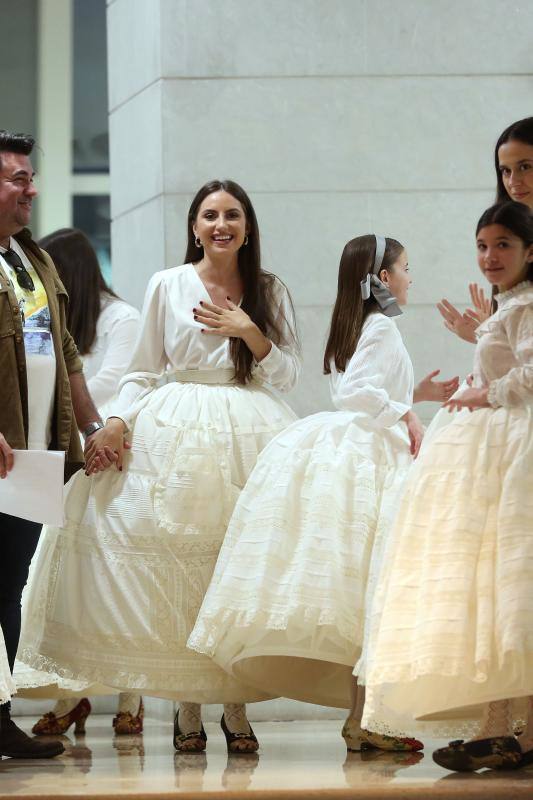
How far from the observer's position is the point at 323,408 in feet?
17.5

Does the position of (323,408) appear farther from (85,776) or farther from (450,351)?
(85,776)

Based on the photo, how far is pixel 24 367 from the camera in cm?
354

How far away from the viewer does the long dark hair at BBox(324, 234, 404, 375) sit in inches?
159

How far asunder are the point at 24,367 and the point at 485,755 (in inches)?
61.0

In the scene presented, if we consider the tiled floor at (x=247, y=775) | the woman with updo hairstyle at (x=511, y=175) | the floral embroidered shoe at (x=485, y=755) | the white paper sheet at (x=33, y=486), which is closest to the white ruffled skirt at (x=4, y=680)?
the tiled floor at (x=247, y=775)

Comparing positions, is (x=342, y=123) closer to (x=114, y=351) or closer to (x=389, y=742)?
(x=114, y=351)

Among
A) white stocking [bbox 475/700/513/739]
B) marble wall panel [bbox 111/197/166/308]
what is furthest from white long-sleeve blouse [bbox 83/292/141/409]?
white stocking [bbox 475/700/513/739]

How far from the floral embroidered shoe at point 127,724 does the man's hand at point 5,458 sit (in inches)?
58.1

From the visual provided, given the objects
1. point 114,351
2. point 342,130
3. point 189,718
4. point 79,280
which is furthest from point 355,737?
point 342,130

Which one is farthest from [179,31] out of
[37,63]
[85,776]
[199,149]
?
[37,63]

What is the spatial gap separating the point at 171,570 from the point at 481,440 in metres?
1.11

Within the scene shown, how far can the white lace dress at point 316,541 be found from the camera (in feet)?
11.4

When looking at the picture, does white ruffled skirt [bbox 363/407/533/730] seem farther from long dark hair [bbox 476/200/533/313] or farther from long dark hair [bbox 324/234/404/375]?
long dark hair [bbox 324/234/404/375]

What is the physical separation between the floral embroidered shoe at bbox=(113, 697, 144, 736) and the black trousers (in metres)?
1.00
